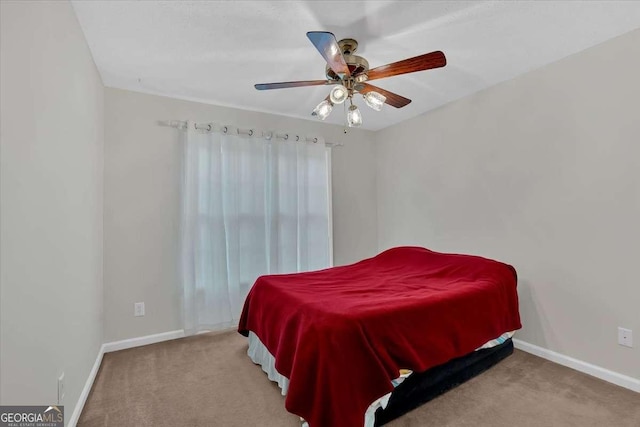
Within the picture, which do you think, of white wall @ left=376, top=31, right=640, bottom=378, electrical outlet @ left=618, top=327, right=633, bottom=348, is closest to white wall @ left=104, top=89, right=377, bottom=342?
white wall @ left=376, top=31, right=640, bottom=378

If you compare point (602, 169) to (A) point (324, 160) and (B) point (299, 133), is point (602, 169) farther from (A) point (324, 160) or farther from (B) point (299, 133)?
(B) point (299, 133)

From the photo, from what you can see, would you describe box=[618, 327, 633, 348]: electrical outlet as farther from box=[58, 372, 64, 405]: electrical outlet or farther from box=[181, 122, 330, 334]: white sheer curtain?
box=[58, 372, 64, 405]: electrical outlet

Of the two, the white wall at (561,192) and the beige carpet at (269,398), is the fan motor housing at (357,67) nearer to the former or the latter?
the white wall at (561,192)

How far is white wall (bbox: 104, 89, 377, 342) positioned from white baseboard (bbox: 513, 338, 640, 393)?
3.34 m

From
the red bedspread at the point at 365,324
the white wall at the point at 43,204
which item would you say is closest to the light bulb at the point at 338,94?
the red bedspread at the point at 365,324

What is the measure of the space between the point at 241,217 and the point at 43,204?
81.0 inches

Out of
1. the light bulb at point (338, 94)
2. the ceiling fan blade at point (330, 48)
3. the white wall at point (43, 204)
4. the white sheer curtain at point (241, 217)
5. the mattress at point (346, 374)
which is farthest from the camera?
the white sheer curtain at point (241, 217)

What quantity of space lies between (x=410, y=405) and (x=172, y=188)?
284 cm

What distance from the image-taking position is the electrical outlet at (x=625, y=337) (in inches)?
83.0

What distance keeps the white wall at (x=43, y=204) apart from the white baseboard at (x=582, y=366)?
336 centimetres

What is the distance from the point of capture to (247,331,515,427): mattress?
1.63m

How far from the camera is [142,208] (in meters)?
2.99

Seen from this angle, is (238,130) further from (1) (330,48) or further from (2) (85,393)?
(2) (85,393)

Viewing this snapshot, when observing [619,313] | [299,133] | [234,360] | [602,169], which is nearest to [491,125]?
[602,169]
